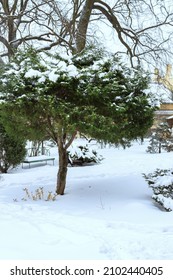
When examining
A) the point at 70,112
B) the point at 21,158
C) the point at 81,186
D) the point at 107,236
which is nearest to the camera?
the point at 107,236

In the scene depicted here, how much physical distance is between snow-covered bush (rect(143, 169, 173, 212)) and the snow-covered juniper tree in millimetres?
847

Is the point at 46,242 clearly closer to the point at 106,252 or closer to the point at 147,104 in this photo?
the point at 106,252

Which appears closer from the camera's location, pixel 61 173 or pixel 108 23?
pixel 61 173

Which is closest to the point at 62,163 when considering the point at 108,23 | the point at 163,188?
the point at 163,188

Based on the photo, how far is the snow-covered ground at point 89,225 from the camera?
2888 mm

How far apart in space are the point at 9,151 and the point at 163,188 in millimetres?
5849

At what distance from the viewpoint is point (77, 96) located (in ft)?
17.1

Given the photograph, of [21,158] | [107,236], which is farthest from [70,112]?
[21,158]

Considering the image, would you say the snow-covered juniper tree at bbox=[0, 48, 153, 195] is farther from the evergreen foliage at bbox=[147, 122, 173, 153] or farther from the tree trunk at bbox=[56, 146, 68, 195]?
the evergreen foliage at bbox=[147, 122, 173, 153]

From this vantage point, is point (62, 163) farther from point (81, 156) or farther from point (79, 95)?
point (81, 156)

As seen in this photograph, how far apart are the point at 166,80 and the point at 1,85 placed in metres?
6.83

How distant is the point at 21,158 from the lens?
10.3 metres

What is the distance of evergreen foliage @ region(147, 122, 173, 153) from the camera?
48.7 feet

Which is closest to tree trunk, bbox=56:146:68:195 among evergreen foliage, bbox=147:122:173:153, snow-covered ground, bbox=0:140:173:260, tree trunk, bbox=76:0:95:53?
snow-covered ground, bbox=0:140:173:260
